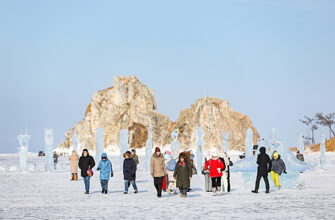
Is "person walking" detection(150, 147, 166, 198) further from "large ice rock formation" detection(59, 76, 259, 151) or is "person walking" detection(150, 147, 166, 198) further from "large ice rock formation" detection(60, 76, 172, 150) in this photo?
"large ice rock formation" detection(60, 76, 172, 150)

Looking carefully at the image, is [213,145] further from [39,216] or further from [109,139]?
[39,216]

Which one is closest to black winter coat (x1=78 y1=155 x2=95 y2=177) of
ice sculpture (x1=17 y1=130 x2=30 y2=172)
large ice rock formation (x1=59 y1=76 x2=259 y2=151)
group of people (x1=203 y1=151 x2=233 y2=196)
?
group of people (x1=203 y1=151 x2=233 y2=196)

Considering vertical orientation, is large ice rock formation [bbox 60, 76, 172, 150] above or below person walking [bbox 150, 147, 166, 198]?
above

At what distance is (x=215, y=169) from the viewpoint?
59.1 feet

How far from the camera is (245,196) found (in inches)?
708

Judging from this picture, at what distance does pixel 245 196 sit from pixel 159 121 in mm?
133840

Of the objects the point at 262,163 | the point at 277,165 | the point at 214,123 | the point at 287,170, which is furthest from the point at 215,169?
the point at 214,123

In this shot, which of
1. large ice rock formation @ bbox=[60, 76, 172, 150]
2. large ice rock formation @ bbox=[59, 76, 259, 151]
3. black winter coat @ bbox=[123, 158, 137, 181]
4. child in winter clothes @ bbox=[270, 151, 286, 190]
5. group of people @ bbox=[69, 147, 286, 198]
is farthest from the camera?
large ice rock formation @ bbox=[60, 76, 172, 150]

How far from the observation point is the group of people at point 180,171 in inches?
701

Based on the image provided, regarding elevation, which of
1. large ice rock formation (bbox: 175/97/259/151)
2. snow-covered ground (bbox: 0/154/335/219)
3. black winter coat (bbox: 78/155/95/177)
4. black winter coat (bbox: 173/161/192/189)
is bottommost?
snow-covered ground (bbox: 0/154/335/219)

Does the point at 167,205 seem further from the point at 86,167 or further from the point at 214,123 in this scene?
the point at 214,123

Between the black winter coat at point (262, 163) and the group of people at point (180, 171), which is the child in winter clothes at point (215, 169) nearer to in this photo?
the group of people at point (180, 171)

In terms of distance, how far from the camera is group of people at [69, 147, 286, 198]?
58.4 ft

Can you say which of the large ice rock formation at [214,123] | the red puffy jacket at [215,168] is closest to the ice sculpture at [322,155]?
the red puffy jacket at [215,168]
